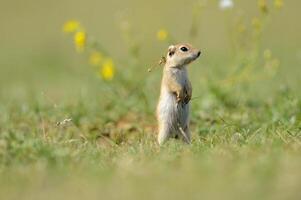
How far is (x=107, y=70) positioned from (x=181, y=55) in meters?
1.84

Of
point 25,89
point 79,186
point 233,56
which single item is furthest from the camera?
point 25,89

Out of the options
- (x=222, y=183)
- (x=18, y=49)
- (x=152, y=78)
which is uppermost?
(x=222, y=183)

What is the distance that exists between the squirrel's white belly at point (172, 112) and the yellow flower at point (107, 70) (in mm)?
1824

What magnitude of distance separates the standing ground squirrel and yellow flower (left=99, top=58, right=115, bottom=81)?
5.77ft

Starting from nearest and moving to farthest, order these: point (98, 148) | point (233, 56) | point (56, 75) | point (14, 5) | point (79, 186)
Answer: point (79, 186), point (98, 148), point (233, 56), point (56, 75), point (14, 5)

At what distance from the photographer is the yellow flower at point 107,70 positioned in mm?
8883

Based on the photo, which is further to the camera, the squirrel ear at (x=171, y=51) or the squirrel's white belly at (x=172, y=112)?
the squirrel ear at (x=171, y=51)

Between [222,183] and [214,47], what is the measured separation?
1182cm

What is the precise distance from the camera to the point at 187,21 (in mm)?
18562

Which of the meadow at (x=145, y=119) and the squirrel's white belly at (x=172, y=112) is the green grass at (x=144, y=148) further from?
the squirrel's white belly at (x=172, y=112)

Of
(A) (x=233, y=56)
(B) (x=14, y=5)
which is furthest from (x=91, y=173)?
(B) (x=14, y=5)

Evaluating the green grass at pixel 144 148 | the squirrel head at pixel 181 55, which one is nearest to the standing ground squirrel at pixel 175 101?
the squirrel head at pixel 181 55

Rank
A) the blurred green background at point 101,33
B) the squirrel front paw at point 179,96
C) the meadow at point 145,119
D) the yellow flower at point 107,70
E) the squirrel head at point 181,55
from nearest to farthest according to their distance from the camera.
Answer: the meadow at point 145,119, the squirrel front paw at point 179,96, the squirrel head at point 181,55, the yellow flower at point 107,70, the blurred green background at point 101,33

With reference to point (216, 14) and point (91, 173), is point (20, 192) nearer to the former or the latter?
point (91, 173)
